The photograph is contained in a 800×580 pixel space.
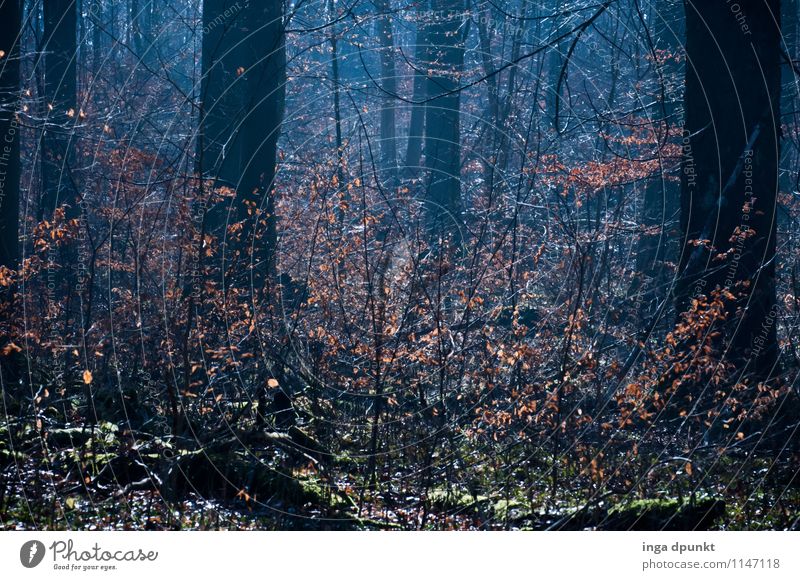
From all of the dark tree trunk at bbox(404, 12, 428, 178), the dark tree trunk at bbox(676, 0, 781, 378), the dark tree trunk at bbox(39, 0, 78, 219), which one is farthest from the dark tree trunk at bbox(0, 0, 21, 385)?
the dark tree trunk at bbox(404, 12, 428, 178)

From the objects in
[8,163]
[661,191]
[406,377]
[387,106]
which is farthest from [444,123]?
[406,377]

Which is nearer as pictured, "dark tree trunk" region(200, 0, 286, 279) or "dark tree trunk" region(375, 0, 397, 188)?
"dark tree trunk" region(200, 0, 286, 279)

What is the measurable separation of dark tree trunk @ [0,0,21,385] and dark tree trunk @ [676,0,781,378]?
6678 mm

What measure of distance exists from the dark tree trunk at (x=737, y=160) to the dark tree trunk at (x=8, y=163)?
21.9ft

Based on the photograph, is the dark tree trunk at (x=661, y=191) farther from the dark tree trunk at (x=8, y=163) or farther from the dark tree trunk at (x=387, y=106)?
the dark tree trunk at (x=8, y=163)

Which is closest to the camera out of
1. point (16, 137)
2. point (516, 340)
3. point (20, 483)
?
point (20, 483)

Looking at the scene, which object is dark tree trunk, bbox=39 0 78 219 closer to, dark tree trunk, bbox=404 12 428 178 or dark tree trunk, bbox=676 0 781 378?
dark tree trunk, bbox=404 12 428 178

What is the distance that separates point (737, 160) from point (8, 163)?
7.76 m

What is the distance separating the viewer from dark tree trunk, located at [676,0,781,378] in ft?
27.3

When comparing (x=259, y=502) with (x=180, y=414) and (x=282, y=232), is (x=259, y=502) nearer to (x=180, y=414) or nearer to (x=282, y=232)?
(x=180, y=414)

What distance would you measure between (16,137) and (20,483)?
4674 millimetres

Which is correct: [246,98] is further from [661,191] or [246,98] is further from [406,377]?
[661,191]

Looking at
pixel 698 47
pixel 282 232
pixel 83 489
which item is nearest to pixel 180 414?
pixel 83 489

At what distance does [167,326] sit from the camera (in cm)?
848
